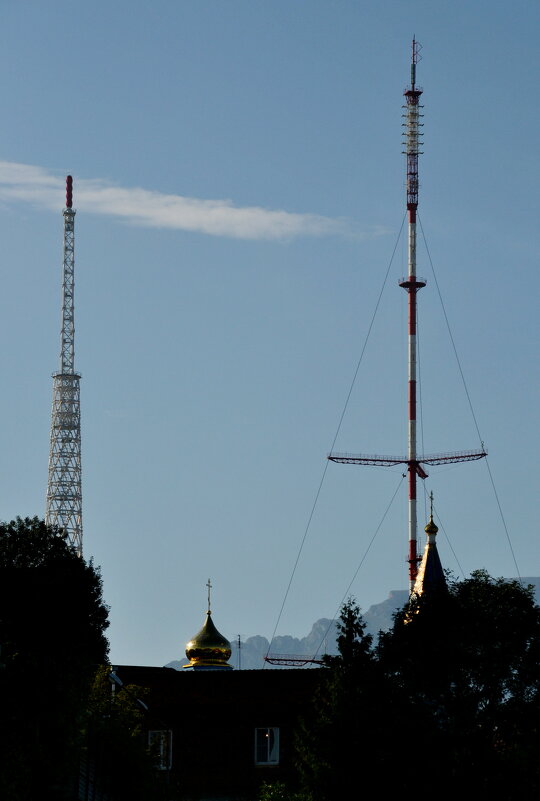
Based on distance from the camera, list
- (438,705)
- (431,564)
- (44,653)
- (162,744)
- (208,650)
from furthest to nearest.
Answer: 1. (208,650)
2. (431,564)
3. (162,744)
4. (44,653)
5. (438,705)

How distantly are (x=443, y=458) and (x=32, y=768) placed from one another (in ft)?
187

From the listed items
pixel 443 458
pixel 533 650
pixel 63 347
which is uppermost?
pixel 63 347

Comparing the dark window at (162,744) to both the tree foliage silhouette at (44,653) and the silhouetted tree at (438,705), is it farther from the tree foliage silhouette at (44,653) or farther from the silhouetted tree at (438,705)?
the silhouetted tree at (438,705)

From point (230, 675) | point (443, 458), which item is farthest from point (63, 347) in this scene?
point (230, 675)

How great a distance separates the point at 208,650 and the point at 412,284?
26.3m

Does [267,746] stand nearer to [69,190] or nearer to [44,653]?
[44,653]

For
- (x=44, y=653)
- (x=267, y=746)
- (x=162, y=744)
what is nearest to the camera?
(x=44, y=653)

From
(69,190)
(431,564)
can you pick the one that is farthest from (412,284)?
(69,190)

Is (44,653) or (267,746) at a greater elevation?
(44,653)

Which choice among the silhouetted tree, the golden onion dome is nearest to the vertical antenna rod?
the golden onion dome

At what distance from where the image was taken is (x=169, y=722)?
287ft

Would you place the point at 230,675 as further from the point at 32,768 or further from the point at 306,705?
the point at 32,768

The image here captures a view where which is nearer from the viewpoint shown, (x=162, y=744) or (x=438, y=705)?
(x=438, y=705)

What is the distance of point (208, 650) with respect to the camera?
117m
